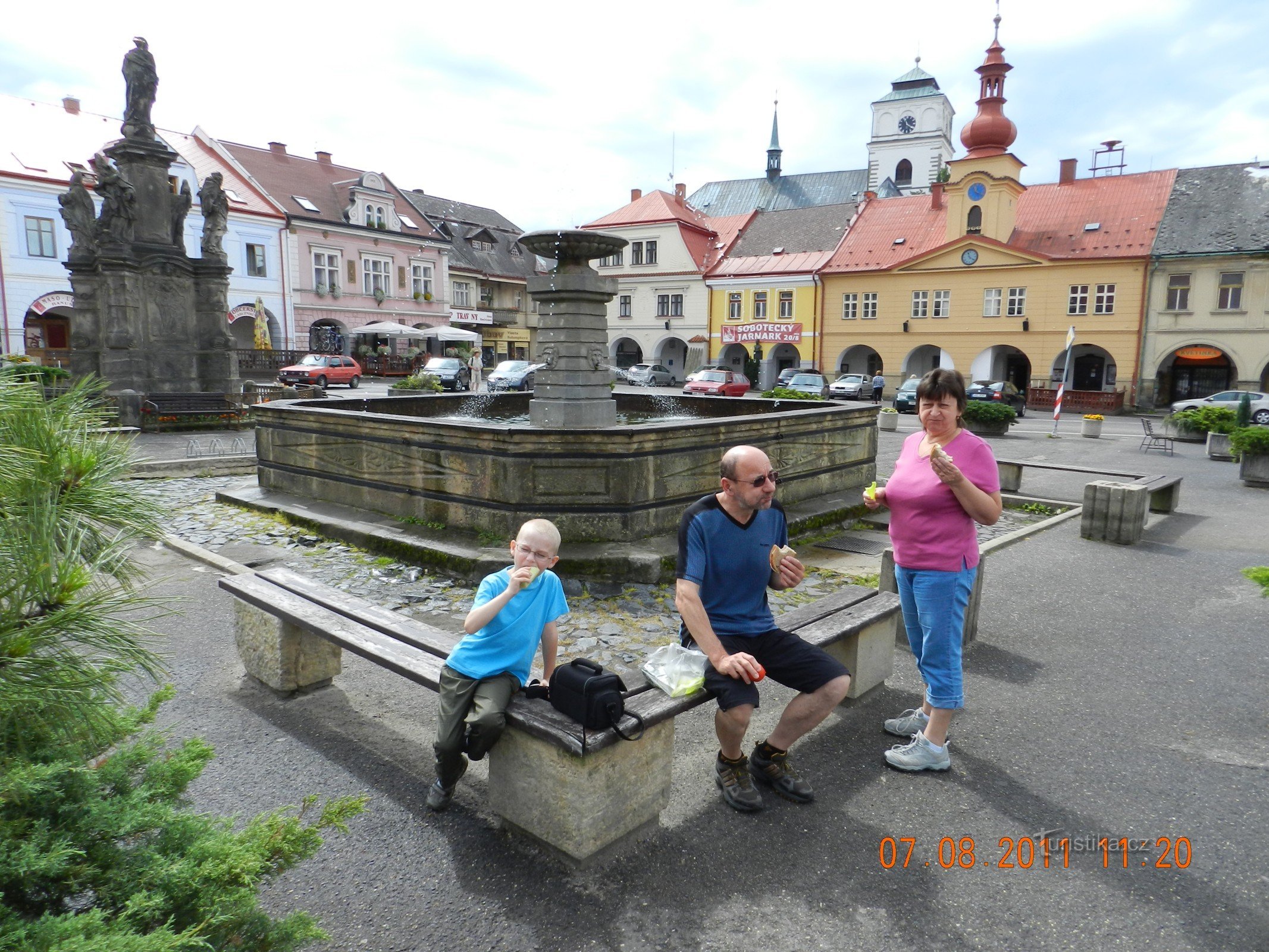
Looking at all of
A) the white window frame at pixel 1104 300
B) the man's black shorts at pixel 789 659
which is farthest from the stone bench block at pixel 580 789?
the white window frame at pixel 1104 300

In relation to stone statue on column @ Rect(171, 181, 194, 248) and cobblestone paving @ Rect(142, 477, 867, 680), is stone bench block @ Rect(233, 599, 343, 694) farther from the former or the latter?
stone statue on column @ Rect(171, 181, 194, 248)

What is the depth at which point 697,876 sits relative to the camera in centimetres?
330

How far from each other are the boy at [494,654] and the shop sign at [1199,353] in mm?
42700

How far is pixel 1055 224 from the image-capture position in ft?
136

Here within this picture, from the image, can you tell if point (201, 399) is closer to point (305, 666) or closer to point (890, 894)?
point (305, 666)

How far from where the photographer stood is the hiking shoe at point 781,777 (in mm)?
3840

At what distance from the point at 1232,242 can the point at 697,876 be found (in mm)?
43091

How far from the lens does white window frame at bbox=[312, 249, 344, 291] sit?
45.7 m

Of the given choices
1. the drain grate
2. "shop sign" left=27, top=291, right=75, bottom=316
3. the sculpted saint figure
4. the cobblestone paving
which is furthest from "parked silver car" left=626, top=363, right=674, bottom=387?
the cobblestone paving

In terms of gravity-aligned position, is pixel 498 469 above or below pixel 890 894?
above

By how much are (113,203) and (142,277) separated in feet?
5.48

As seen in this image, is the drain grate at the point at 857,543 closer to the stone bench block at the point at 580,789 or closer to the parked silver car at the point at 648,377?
the stone bench block at the point at 580,789

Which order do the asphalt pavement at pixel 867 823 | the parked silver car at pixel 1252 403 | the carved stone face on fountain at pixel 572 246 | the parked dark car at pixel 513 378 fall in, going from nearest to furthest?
the asphalt pavement at pixel 867 823, the carved stone face on fountain at pixel 572 246, the parked silver car at pixel 1252 403, the parked dark car at pixel 513 378

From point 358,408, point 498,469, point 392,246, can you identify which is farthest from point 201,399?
point 392,246
